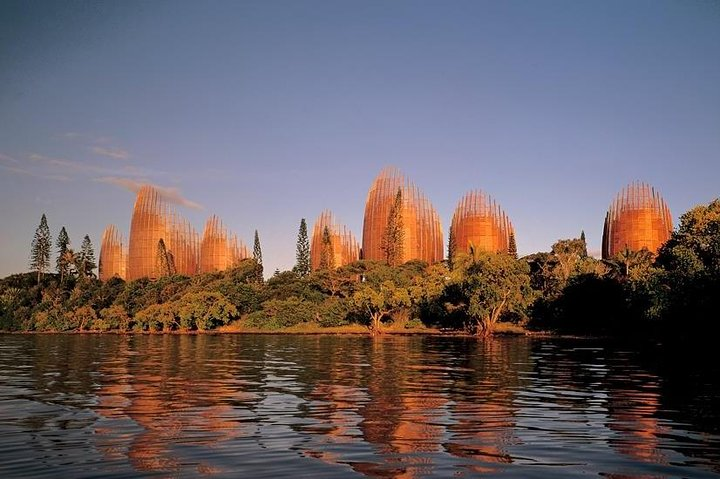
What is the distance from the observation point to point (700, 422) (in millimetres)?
15820

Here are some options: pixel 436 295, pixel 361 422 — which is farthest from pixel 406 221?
pixel 361 422

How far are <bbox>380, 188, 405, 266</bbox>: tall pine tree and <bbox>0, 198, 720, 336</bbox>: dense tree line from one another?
68 centimetres

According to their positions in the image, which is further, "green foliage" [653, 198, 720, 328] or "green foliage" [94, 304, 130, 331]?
"green foliage" [94, 304, 130, 331]

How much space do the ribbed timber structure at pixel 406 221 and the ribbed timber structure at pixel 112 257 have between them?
5754 cm

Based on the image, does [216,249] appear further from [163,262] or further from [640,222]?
[640,222]

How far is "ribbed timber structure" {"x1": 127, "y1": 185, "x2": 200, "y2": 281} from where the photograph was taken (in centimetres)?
13850

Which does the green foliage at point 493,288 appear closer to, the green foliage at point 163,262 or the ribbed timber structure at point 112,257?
the green foliage at point 163,262

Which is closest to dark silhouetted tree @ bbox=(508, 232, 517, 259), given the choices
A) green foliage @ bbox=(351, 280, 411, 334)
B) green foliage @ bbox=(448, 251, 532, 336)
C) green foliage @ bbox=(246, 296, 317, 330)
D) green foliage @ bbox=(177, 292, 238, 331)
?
green foliage @ bbox=(351, 280, 411, 334)

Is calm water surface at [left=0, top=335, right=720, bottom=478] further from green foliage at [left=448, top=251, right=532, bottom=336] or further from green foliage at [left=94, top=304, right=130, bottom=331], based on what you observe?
green foliage at [left=94, top=304, right=130, bottom=331]

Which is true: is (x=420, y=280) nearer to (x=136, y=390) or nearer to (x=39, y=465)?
(x=136, y=390)

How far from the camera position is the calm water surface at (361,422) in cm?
1134

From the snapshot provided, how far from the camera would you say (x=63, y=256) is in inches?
4818

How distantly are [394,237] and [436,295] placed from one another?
103 feet

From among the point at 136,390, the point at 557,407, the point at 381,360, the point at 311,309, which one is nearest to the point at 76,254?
the point at 311,309
